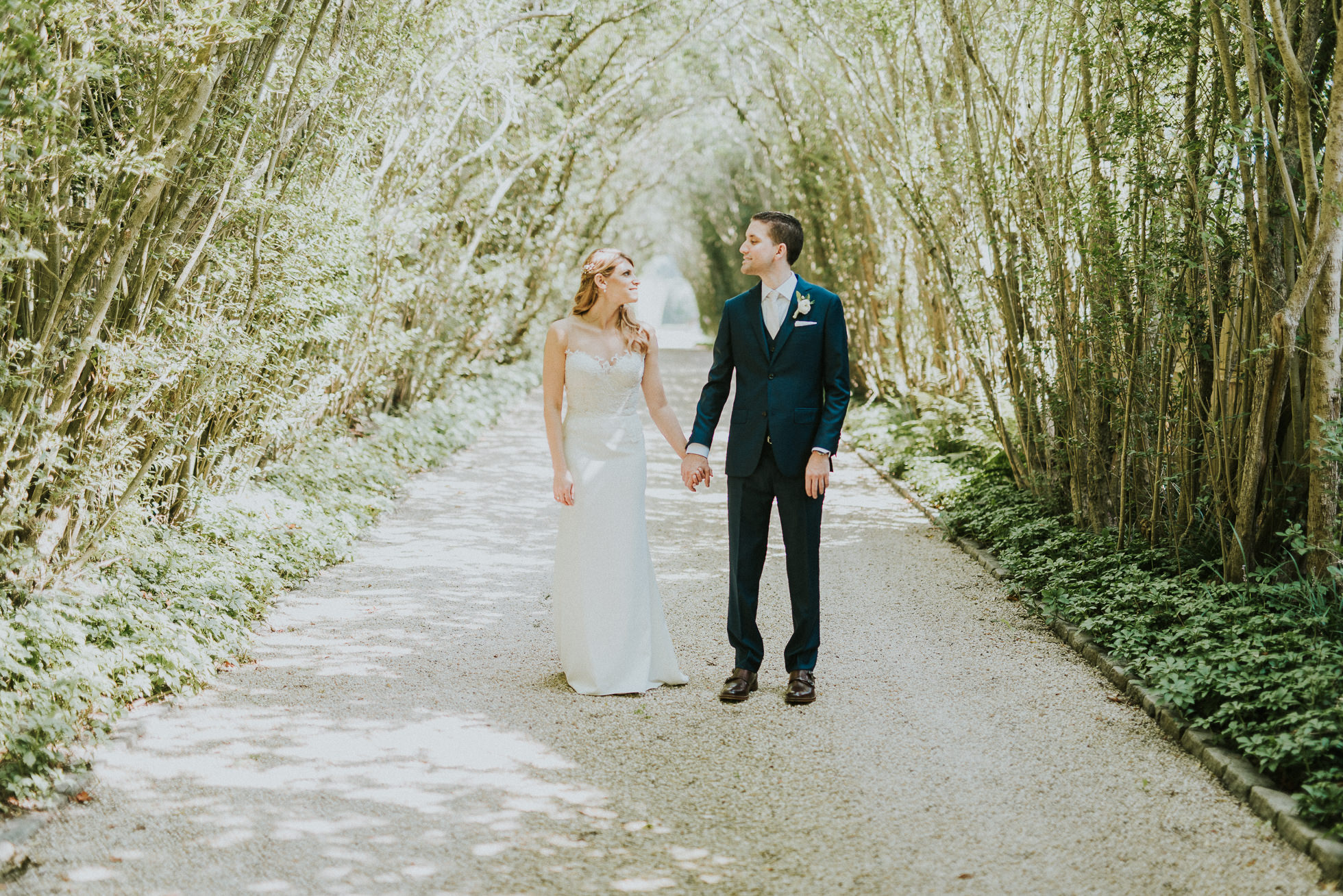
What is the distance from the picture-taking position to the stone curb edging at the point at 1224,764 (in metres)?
2.91

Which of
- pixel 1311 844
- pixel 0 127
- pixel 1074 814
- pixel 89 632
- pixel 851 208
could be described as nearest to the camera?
pixel 1311 844

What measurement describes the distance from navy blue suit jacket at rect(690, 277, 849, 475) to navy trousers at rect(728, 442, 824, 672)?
2.6 inches

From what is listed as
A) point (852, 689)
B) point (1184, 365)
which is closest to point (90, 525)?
point (852, 689)

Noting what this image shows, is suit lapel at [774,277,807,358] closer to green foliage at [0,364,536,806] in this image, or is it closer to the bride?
the bride

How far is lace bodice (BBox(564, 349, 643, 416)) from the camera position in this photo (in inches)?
168

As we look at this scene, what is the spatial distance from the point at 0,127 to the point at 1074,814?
397 centimetres

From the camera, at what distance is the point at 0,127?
3.54 m

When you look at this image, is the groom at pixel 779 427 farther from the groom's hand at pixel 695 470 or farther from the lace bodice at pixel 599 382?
the lace bodice at pixel 599 382

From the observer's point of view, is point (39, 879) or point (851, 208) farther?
point (851, 208)

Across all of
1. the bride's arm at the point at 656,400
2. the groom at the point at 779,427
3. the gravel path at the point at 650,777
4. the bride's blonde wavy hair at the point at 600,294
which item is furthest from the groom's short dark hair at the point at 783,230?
the gravel path at the point at 650,777

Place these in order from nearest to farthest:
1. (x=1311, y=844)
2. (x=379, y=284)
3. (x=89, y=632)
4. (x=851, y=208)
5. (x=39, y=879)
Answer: (x=39, y=879) < (x=1311, y=844) < (x=89, y=632) < (x=379, y=284) < (x=851, y=208)

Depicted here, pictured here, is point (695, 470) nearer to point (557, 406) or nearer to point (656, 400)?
point (656, 400)

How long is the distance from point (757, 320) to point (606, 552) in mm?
1055

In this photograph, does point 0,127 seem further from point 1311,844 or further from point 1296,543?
point 1296,543
